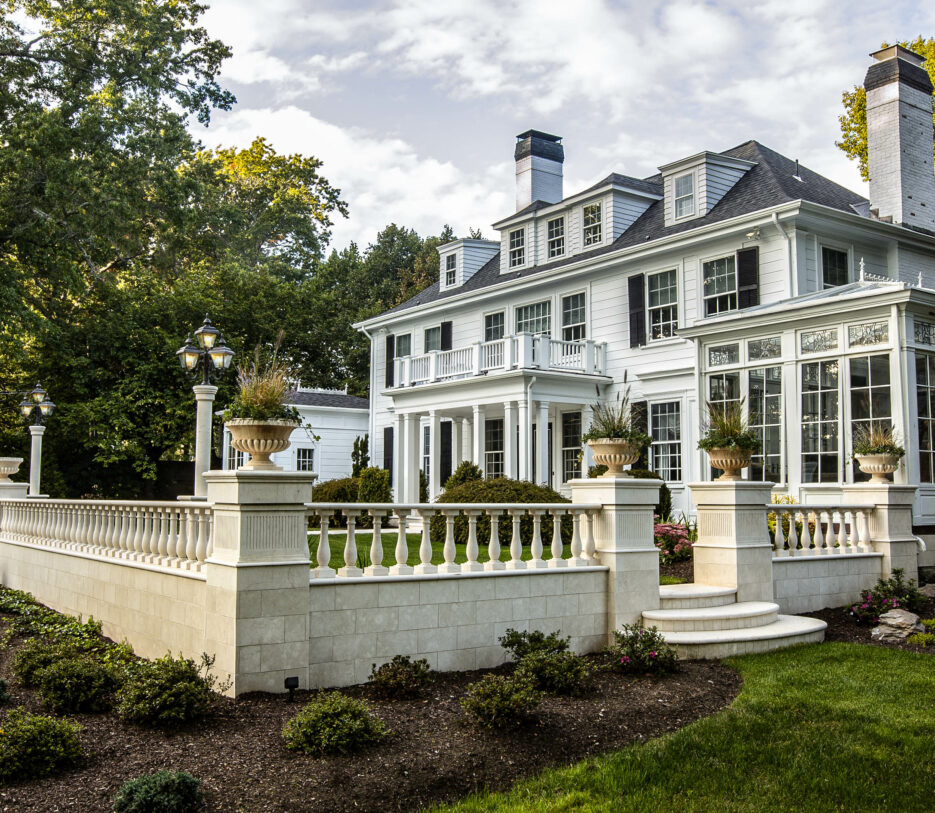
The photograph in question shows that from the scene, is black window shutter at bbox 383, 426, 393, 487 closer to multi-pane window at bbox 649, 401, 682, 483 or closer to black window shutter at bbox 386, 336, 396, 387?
black window shutter at bbox 386, 336, 396, 387

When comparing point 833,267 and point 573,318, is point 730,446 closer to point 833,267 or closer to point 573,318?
point 833,267

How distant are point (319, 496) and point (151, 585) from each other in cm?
1523

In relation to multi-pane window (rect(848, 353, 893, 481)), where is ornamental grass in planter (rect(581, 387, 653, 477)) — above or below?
below

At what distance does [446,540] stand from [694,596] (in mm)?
2978

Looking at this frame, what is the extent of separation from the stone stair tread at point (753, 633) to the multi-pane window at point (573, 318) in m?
12.3

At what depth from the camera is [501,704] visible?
593cm

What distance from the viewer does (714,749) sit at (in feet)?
18.7

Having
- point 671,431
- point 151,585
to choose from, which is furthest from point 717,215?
point 151,585

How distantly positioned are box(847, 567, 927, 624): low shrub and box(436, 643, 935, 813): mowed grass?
3.05 meters

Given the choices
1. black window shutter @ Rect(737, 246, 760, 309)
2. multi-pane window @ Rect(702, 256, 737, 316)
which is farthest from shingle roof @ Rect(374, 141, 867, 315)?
multi-pane window @ Rect(702, 256, 737, 316)

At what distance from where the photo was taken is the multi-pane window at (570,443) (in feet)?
70.2

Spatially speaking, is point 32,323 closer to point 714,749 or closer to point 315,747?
point 315,747

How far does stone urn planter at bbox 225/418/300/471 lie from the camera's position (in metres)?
7.05

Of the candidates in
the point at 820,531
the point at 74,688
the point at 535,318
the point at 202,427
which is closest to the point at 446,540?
the point at 74,688
